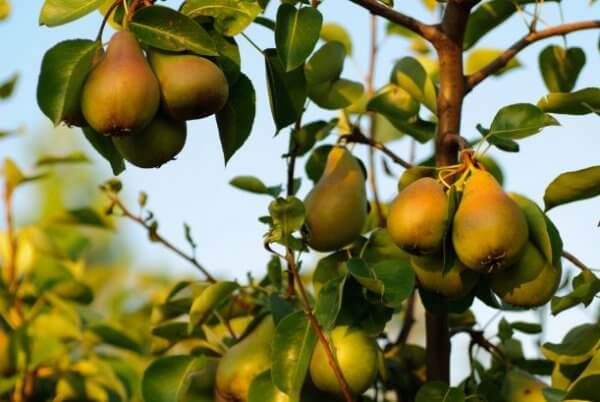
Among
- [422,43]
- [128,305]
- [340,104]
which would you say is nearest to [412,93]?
[340,104]

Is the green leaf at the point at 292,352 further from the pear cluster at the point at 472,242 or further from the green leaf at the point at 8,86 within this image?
the green leaf at the point at 8,86

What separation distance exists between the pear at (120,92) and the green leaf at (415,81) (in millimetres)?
534

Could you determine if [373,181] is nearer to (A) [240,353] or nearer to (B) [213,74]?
(A) [240,353]

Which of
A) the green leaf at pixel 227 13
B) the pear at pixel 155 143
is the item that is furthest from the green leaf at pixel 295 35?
the pear at pixel 155 143

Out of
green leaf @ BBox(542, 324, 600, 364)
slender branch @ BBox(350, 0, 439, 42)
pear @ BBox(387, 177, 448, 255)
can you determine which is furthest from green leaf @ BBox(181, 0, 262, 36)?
green leaf @ BBox(542, 324, 600, 364)

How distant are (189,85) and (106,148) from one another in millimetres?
185

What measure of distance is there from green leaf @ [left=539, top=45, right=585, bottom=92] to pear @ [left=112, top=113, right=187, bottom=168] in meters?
0.80

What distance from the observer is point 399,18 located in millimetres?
1407

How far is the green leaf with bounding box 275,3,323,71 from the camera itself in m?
1.27

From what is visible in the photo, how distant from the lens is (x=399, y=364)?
1.66 metres

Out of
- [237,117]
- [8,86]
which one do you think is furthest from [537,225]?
[8,86]

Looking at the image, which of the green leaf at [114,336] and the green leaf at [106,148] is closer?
the green leaf at [106,148]

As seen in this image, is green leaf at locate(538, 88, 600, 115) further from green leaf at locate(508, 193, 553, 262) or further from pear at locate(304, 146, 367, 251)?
pear at locate(304, 146, 367, 251)

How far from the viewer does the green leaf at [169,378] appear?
1396 mm
